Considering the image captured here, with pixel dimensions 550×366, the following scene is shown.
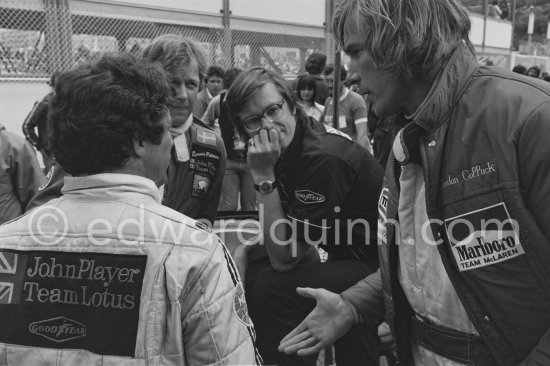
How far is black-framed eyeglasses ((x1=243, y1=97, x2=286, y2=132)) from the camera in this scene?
230 cm

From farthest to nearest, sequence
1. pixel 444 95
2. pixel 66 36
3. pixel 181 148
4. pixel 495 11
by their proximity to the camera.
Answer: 1. pixel 495 11
2. pixel 66 36
3. pixel 181 148
4. pixel 444 95

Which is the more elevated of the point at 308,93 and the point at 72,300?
the point at 72,300

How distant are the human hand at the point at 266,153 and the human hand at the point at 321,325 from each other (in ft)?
1.87

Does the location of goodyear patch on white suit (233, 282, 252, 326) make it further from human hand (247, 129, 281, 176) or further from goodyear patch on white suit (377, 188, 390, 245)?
human hand (247, 129, 281, 176)

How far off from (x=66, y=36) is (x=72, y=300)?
6.97 m

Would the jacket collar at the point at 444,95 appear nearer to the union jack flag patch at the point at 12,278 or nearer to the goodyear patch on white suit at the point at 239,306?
the goodyear patch on white suit at the point at 239,306

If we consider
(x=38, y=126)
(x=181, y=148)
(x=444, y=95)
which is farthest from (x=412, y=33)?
(x=38, y=126)

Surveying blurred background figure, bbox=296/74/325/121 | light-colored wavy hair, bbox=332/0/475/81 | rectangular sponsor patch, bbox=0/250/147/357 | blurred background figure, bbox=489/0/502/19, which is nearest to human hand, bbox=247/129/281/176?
light-colored wavy hair, bbox=332/0/475/81

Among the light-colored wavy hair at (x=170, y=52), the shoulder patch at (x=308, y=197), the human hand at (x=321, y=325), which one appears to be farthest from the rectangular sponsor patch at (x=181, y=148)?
the human hand at (x=321, y=325)

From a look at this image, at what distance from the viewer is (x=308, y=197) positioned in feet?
6.79

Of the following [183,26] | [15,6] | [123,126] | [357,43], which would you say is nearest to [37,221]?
[123,126]

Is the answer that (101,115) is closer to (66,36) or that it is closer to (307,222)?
(307,222)

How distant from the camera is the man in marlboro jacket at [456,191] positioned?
120 centimetres

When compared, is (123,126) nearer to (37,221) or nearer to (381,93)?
(37,221)
